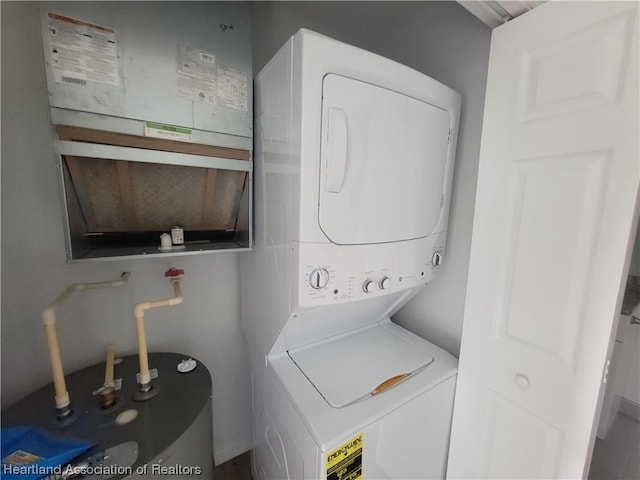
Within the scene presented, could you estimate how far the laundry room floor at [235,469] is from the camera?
2.05 meters

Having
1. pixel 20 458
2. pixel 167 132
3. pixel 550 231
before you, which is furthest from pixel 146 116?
pixel 550 231

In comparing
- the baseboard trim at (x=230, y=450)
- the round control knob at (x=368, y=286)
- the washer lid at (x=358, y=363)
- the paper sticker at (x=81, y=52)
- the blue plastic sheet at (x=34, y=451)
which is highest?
the paper sticker at (x=81, y=52)

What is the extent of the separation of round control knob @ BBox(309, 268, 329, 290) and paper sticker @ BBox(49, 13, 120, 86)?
47.6 inches

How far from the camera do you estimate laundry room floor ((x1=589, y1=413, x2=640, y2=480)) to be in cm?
173

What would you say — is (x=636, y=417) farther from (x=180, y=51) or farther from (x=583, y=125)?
(x=180, y=51)

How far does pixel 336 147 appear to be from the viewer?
3.58 feet

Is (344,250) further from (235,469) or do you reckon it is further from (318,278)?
(235,469)

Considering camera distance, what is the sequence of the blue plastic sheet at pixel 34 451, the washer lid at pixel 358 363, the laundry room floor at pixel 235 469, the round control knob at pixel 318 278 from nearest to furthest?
the blue plastic sheet at pixel 34 451
the round control knob at pixel 318 278
the washer lid at pixel 358 363
the laundry room floor at pixel 235 469

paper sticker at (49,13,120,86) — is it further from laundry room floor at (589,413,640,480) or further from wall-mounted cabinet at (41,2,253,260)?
laundry room floor at (589,413,640,480)

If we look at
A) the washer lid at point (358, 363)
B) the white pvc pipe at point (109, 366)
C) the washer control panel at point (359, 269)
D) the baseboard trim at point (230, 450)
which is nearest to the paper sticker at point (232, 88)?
the washer control panel at point (359, 269)

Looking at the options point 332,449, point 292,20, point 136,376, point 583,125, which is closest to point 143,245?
point 136,376

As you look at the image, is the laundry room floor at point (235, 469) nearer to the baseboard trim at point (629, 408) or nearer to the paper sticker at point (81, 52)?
Answer: the paper sticker at point (81, 52)

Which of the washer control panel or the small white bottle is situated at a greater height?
the small white bottle

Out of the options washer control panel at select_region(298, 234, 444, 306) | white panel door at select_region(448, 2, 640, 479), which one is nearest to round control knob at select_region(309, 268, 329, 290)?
washer control panel at select_region(298, 234, 444, 306)
